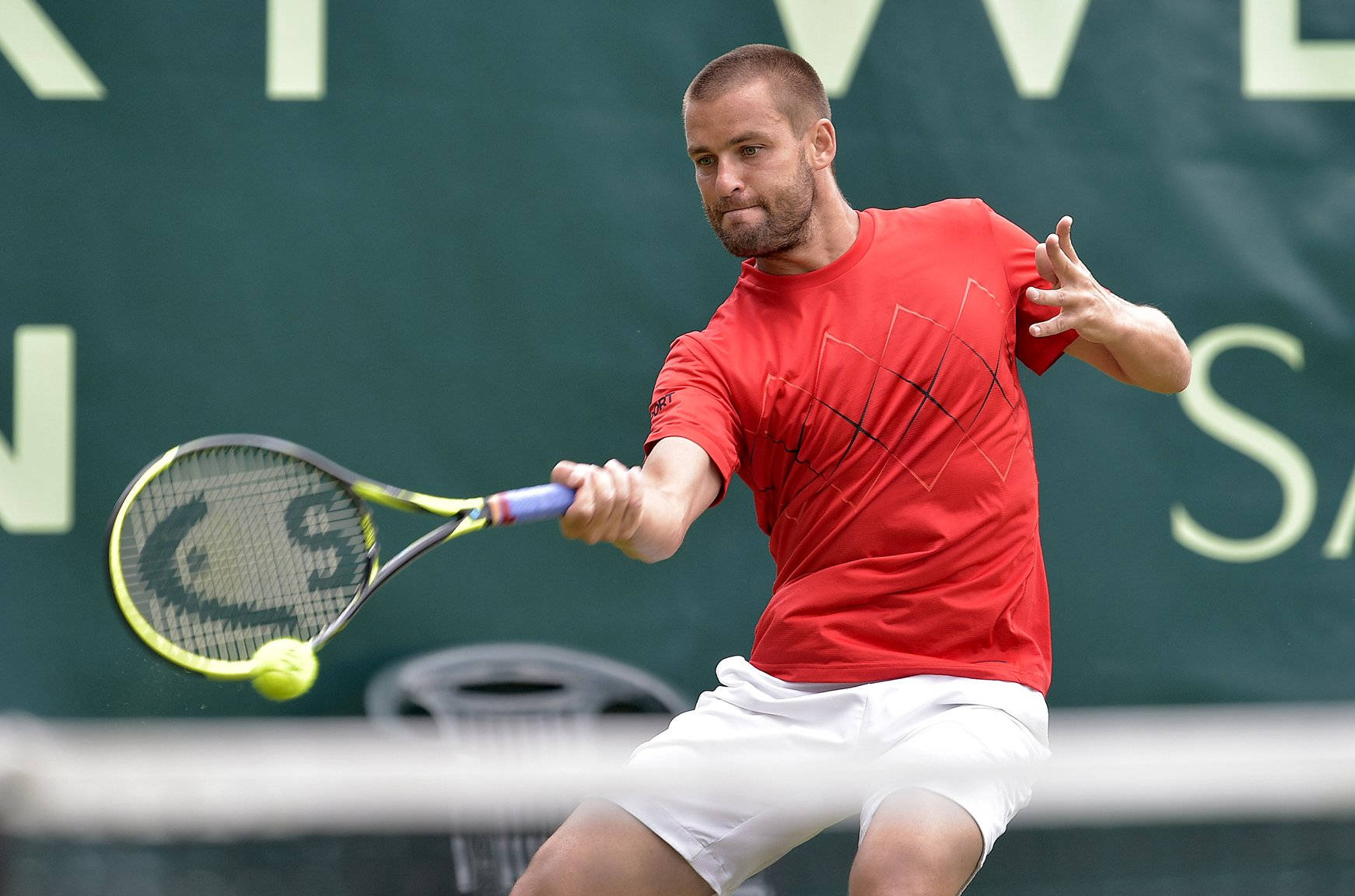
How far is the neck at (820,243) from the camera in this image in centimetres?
248

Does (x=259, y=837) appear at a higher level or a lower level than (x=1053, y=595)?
lower

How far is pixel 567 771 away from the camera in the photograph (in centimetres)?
209

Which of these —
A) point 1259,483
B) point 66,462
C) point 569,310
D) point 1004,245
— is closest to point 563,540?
point 569,310

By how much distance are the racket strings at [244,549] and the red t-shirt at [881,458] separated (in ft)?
1.55

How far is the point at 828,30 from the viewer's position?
11.3 feet


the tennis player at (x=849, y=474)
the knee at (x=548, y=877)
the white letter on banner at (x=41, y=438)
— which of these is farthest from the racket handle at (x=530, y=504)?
the white letter on banner at (x=41, y=438)

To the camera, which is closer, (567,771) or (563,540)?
(567,771)

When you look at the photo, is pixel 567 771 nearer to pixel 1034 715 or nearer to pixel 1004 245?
pixel 1034 715

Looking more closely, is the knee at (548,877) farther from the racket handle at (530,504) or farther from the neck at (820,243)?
the neck at (820,243)

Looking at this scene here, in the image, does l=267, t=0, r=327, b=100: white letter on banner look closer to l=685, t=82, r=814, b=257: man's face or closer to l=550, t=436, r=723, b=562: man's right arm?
l=685, t=82, r=814, b=257: man's face

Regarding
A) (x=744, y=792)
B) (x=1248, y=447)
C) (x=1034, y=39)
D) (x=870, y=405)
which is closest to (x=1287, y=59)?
(x=1034, y=39)

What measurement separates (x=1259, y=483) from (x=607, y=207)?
1.52m

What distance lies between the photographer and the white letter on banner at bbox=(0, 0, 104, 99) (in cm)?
336

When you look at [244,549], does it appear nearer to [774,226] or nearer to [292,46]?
[774,226]
